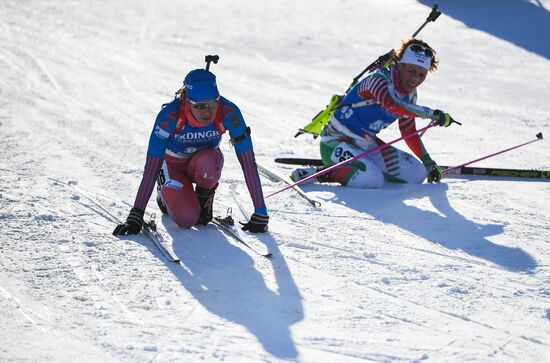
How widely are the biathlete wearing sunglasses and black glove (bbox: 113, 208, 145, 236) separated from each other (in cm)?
222

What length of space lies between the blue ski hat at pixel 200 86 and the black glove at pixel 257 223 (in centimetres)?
91

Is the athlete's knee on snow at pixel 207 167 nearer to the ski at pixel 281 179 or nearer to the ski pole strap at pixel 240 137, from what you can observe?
the ski pole strap at pixel 240 137

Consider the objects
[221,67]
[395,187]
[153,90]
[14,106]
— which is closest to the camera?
[395,187]

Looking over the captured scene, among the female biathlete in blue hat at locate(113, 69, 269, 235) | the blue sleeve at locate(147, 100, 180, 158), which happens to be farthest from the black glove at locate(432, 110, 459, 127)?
the blue sleeve at locate(147, 100, 180, 158)

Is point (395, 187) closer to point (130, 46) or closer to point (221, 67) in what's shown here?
point (221, 67)

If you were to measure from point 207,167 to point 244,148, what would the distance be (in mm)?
311

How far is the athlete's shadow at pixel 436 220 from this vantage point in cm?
584

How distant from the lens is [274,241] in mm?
6074

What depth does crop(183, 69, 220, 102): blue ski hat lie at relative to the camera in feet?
19.2

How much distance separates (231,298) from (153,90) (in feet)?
25.1

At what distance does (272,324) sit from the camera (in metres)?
4.61

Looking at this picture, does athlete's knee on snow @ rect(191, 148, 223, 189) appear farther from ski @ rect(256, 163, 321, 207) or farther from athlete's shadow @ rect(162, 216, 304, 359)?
ski @ rect(256, 163, 321, 207)

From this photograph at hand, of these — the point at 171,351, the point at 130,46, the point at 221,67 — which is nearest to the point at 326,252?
the point at 171,351

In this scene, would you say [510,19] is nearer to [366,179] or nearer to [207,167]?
[366,179]
